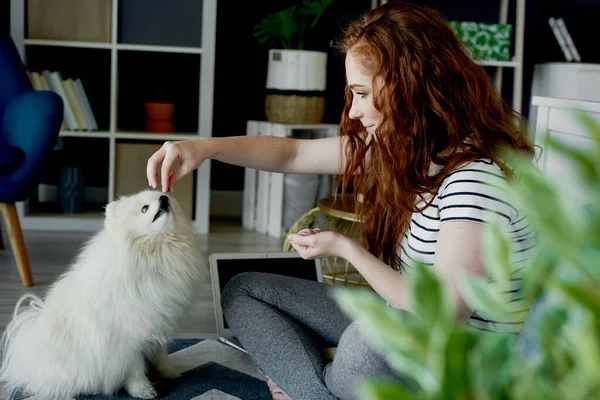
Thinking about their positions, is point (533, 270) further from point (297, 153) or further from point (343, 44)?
point (297, 153)

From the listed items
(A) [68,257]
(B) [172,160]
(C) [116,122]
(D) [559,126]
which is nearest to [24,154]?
(A) [68,257]

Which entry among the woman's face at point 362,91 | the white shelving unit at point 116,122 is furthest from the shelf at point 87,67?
the woman's face at point 362,91

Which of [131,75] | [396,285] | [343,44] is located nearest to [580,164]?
[396,285]

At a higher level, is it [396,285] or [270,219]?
[396,285]

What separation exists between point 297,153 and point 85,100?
2194 mm

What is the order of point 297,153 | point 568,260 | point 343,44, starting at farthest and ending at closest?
point 297,153 < point 343,44 < point 568,260

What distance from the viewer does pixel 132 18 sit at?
12.5 ft

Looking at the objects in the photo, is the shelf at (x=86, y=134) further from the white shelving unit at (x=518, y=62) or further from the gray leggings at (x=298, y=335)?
the gray leggings at (x=298, y=335)

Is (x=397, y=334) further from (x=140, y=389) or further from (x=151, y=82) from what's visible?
(x=151, y=82)

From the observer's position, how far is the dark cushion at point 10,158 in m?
2.71

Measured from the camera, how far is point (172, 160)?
1.55 m

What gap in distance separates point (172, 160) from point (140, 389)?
61 centimetres

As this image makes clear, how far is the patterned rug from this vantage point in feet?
6.28

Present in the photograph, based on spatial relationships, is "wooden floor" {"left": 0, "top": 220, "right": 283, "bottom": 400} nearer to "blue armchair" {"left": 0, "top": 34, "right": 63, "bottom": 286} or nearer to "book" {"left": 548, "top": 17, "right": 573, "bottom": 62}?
"blue armchair" {"left": 0, "top": 34, "right": 63, "bottom": 286}
